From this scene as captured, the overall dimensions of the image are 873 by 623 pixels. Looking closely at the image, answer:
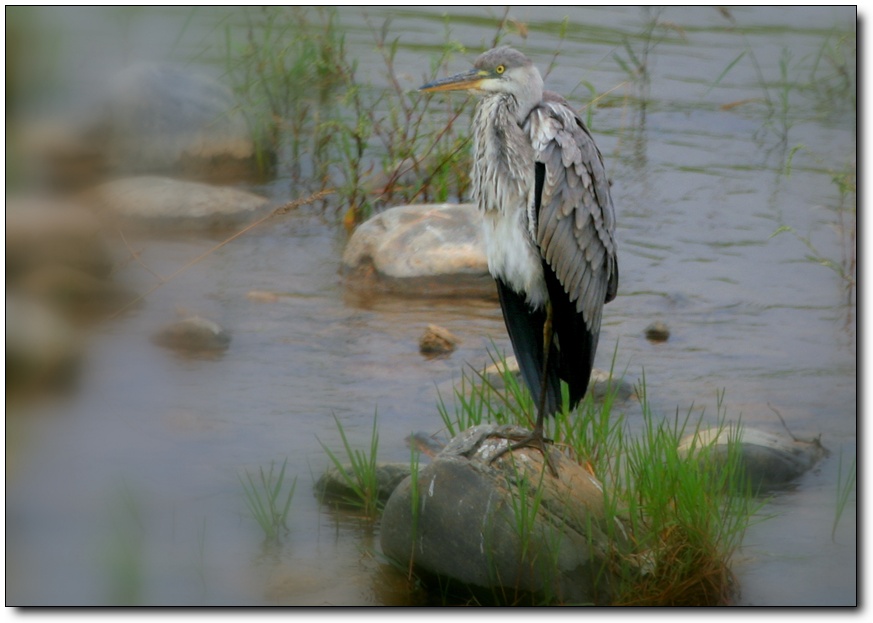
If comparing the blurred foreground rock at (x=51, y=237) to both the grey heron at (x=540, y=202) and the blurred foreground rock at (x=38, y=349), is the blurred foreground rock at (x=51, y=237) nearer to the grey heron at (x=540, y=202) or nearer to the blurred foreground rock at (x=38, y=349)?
the blurred foreground rock at (x=38, y=349)

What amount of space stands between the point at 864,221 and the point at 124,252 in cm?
156

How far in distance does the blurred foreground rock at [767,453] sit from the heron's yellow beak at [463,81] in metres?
0.84

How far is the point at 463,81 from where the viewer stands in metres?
2.57

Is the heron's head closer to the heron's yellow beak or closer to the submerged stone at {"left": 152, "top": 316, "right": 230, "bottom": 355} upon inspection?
Answer: the heron's yellow beak

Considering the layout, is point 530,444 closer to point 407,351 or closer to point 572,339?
point 572,339

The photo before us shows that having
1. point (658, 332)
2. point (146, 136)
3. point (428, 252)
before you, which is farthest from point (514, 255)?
point (146, 136)

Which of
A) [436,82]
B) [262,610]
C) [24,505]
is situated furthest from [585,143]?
[24,505]

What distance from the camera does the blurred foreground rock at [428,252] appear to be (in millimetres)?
3213

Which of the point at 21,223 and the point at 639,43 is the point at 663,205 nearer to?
the point at 639,43

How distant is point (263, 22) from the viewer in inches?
113

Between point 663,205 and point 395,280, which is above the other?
point 663,205

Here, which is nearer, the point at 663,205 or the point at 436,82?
the point at 436,82

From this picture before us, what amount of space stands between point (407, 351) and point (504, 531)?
653 millimetres

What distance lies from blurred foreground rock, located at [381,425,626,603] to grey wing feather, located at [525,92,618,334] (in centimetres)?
36
